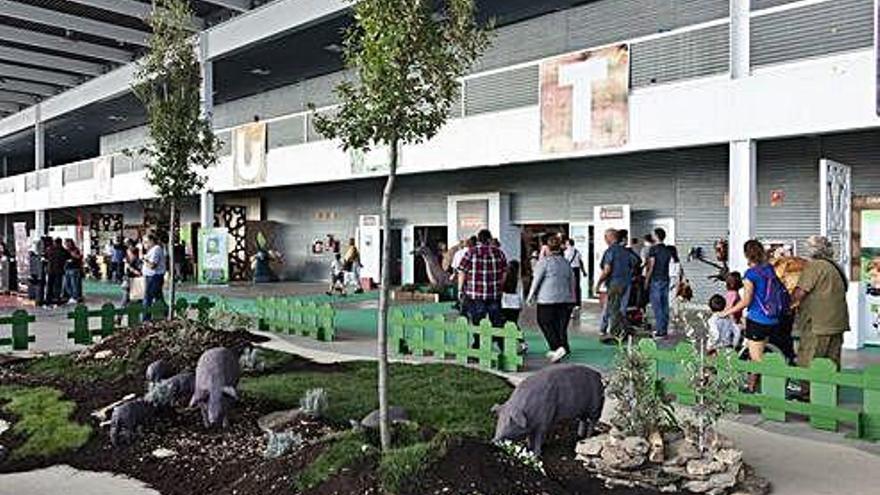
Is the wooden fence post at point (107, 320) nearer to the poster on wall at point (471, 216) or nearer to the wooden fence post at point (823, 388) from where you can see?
the wooden fence post at point (823, 388)

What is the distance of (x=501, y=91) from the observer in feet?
56.0

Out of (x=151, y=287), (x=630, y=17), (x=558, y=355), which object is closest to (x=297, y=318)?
(x=151, y=287)

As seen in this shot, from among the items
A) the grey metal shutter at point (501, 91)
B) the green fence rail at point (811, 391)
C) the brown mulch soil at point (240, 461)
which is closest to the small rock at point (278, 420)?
the brown mulch soil at point (240, 461)

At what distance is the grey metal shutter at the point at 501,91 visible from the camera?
16.5m

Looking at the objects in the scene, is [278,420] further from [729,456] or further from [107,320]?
[107,320]

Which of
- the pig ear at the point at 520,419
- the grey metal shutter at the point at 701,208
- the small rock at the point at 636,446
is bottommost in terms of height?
the small rock at the point at 636,446

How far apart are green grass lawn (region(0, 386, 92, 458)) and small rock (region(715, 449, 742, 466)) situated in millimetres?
4872

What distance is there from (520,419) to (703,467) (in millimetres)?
1212

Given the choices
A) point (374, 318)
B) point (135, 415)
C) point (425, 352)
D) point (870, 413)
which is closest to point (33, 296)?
point (374, 318)

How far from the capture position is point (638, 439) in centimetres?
527

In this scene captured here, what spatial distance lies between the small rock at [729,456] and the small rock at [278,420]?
327 centimetres

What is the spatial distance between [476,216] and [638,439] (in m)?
17.0

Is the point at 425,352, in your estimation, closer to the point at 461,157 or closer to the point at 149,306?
the point at 149,306

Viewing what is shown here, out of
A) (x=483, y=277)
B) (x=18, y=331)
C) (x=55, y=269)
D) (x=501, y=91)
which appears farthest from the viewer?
(x=55, y=269)
